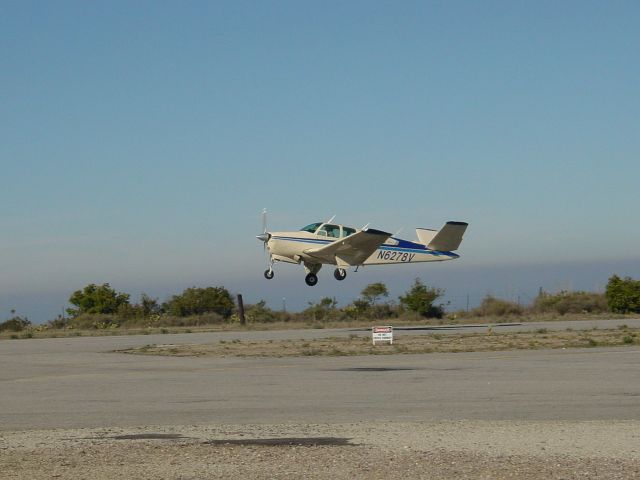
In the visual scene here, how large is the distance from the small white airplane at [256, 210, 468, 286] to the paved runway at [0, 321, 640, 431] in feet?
67.4

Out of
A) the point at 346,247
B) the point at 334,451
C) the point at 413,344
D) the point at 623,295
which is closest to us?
the point at 334,451

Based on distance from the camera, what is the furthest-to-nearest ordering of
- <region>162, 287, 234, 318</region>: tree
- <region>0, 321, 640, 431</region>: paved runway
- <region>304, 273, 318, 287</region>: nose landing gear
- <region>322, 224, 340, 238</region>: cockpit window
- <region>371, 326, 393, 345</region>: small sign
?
<region>162, 287, 234, 318</region>: tree
<region>304, 273, 318, 287</region>: nose landing gear
<region>322, 224, 340, 238</region>: cockpit window
<region>371, 326, 393, 345</region>: small sign
<region>0, 321, 640, 431</region>: paved runway

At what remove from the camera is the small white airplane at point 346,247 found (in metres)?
46.7

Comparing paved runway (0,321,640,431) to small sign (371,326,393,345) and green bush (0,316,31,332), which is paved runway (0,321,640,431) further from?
green bush (0,316,31,332)

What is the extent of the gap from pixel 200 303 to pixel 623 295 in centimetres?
2773

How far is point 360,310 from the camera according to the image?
59906mm

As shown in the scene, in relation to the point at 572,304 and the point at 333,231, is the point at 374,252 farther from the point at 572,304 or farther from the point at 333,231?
the point at 572,304

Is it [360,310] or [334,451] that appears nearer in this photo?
[334,451]

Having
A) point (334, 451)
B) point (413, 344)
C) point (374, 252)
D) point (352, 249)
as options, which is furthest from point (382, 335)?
point (334, 451)

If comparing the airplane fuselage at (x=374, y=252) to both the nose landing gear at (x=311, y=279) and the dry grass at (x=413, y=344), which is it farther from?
the dry grass at (x=413, y=344)

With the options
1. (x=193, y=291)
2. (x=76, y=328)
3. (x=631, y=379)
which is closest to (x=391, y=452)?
(x=631, y=379)

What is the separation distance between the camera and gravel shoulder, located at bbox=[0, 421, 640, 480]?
9.70 m

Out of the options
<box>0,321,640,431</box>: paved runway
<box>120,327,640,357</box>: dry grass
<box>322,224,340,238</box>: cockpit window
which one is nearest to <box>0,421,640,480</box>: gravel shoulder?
<box>0,321,640,431</box>: paved runway

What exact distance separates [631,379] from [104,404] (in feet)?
33.0
